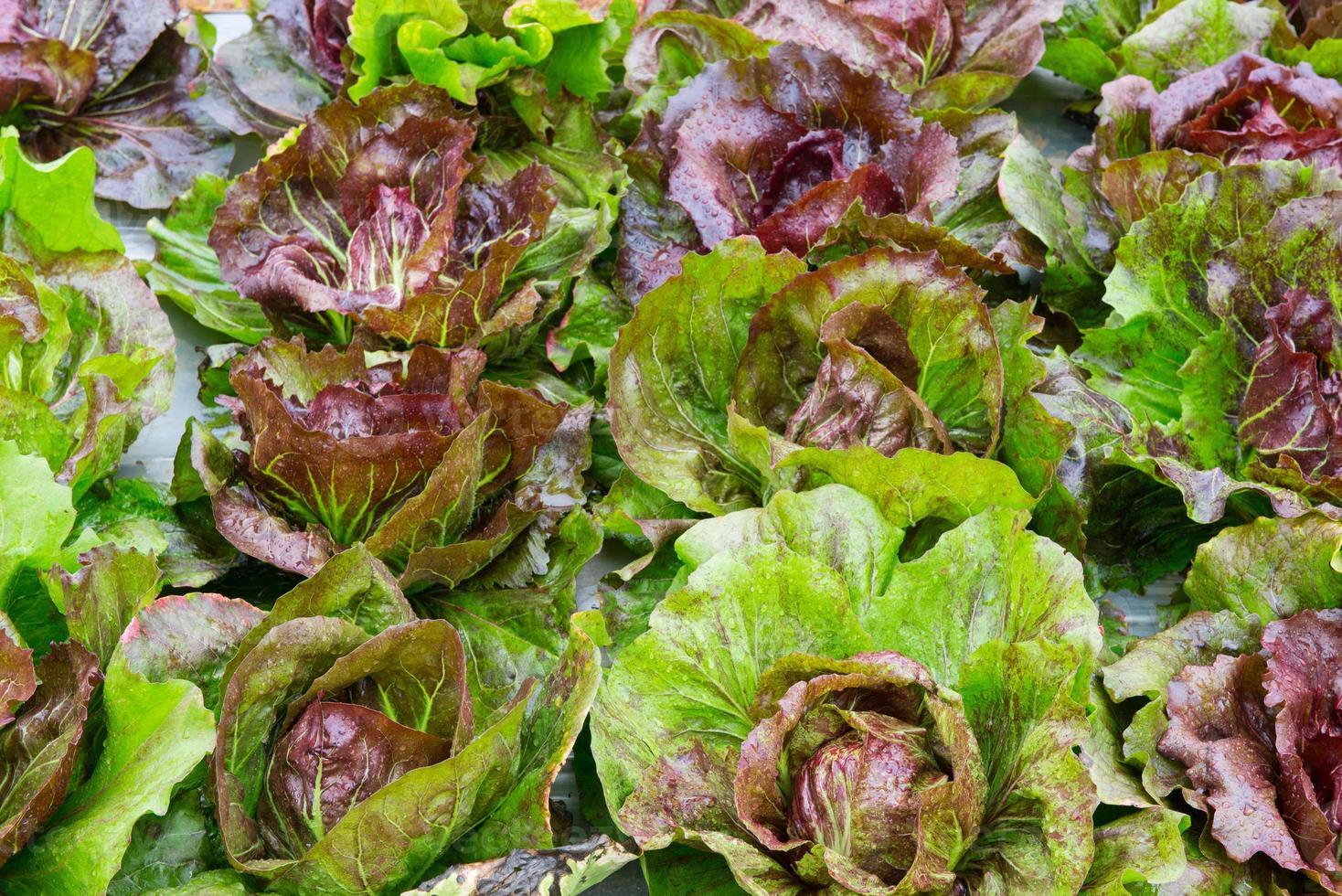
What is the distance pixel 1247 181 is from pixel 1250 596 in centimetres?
90

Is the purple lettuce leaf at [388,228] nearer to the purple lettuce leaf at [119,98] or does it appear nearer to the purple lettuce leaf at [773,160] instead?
the purple lettuce leaf at [773,160]

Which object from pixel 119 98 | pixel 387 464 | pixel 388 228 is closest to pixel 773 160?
pixel 388 228

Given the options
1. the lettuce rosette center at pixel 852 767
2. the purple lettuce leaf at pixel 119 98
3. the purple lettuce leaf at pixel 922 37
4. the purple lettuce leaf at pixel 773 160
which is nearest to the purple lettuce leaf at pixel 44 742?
the lettuce rosette center at pixel 852 767

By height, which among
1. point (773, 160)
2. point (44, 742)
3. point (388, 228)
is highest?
point (773, 160)

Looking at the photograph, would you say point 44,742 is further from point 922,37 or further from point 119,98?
point 922,37

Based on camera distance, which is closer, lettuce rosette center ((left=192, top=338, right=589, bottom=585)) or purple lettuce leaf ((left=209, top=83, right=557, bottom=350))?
lettuce rosette center ((left=192, top=338, right=589, bottom=585))

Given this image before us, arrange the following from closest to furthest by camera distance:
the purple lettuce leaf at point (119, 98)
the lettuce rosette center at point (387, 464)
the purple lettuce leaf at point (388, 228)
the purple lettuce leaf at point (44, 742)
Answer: the purple lettuce leaf at point (44, 742) < the lettuce rosette center at point (387, 464) < the purple lettuce leaf at point (388, 228) < the purple lettuce leaf at point (119, 98)

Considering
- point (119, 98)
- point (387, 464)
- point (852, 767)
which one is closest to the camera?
point (852, 767)

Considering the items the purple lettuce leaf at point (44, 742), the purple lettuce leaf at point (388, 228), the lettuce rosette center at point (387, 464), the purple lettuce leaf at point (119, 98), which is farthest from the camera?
the purple lettuce leaf at point (119, 98)

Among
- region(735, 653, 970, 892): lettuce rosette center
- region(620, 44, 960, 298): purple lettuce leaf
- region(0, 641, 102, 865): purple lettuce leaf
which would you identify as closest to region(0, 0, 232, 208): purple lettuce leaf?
region(620, 44, 960, 298): purple lettuce leaf

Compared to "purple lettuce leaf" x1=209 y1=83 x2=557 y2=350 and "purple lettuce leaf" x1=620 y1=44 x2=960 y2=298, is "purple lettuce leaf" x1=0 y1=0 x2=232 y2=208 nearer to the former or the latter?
"purple lettuce leaf" x1=209 y1=83 x2=557 y2=350

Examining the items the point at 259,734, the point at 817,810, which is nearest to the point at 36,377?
the point at 259,734

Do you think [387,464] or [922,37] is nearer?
[387,464]

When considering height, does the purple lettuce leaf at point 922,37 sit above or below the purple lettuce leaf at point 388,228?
above
